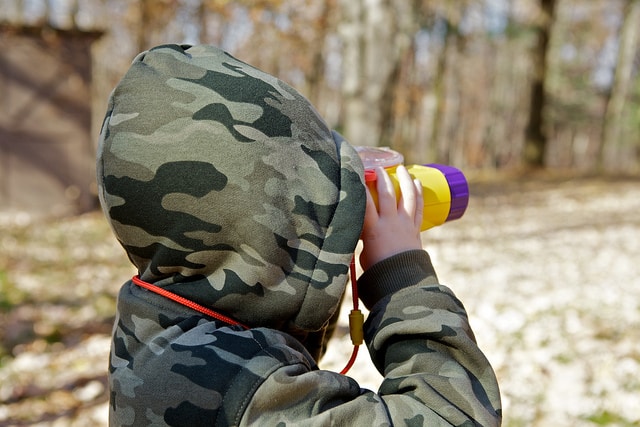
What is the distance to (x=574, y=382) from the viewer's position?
3529mm

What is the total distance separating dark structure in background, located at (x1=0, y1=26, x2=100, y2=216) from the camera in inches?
430

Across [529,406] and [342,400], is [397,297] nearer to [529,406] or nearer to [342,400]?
[342,400]

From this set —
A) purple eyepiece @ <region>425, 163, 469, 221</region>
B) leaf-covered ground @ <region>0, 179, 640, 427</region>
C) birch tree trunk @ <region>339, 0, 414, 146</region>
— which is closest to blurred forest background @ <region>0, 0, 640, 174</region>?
birch tree trunk @ <region>339, 0, 414, 146</region>

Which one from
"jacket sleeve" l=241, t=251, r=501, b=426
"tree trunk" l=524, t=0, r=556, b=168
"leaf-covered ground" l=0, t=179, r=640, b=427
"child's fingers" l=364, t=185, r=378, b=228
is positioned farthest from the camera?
"tree trunk" l=524, t=0, r=556, b=168

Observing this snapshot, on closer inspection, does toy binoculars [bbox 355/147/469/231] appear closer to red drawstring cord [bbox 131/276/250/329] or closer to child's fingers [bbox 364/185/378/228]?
child's fingers [bbox 364/185/378/228]

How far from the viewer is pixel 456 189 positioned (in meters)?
→ 1.58

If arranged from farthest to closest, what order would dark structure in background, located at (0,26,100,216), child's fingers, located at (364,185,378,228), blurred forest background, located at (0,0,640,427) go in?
dark structure in background, located at (0,26,100,216), blurred forest background, located at (0,0,640,427), child's fingers, located at (364,185,378,228)

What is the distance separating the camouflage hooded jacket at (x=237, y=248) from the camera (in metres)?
1.20

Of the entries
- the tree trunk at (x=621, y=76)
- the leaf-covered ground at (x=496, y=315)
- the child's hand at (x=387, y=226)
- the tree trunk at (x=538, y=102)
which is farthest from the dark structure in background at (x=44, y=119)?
the tree trunk at (x=621, y=76)

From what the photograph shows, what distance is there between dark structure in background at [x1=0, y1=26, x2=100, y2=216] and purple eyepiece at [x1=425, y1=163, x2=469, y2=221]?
10443 millimetres

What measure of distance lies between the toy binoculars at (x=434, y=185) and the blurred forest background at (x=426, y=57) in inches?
227

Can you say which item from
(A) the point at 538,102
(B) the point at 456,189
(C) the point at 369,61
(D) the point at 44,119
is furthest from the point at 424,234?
(A) the point at 538,102

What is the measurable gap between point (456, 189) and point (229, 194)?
23.6 inches

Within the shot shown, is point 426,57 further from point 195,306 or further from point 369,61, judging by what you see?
point 195,306
